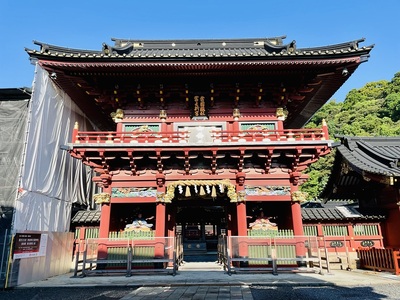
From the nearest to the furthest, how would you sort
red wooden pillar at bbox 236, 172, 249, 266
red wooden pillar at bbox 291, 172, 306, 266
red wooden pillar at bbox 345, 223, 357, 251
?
red wooden pillar at bbox 236, 172, 249, 266
red wooden pillar at bbox 291, 172, 306, 266
red wooden pillar at bbox 345, 223, 357, 251

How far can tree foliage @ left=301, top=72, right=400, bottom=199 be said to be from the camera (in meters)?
43.9

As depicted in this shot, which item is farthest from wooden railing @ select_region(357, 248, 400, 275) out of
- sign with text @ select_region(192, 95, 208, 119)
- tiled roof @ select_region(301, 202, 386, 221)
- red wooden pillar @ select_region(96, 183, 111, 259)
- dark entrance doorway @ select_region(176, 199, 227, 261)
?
red wooden pillar @ select_region(96, 183, 111, 259)

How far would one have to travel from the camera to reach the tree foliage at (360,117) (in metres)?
43.9

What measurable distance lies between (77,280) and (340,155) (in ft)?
49.0

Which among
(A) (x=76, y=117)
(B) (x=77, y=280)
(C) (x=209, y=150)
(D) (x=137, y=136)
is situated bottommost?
(B) (x=77, y=280)

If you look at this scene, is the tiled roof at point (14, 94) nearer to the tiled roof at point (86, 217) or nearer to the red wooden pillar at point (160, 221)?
the tiled roof at point (86, 217)

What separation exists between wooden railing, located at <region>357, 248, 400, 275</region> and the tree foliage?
90.6 feet

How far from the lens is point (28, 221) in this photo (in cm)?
1189

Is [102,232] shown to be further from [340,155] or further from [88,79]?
[340,155]

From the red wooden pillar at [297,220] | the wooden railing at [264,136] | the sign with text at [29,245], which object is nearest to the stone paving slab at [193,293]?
the red wooden pillar at [297,220]

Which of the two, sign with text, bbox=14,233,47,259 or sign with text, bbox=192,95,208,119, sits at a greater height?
sign with text, bbox=192,95,208,119

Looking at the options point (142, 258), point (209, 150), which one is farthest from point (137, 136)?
point (142, 258)

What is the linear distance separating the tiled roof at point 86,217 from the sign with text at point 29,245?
3738 mm

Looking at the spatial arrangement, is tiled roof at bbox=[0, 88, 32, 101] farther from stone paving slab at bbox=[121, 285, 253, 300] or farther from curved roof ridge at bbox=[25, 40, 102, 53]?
stone paving slab at bbox=[121, 285, 253, 300]
